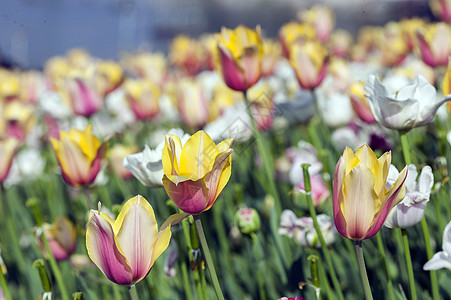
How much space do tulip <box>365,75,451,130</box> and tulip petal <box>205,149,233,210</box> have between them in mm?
314

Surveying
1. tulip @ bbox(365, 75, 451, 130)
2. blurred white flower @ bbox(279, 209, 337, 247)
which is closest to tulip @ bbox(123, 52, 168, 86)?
blurred white flower @ bbox(279, 209, 337, 247)

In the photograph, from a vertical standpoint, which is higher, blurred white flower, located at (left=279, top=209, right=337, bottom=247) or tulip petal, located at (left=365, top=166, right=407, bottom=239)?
tulip petal, located at (left=365, top=166, right=407, bottom=239)

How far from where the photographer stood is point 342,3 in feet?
14.5


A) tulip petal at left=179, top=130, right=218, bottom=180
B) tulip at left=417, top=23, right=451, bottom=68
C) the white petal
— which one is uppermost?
tulip at left=417, top=23, right=451, bottom=68

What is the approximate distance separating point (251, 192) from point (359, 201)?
1215 mm

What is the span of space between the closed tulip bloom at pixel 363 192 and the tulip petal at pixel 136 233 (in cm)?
25

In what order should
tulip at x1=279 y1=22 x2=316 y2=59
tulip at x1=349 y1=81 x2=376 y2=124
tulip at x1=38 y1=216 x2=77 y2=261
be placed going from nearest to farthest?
tulip at x1=349 y1=81 x2=376 y2=124 → tulip at x1=38 y1=216 x2=77 y2=261 → tulip at x1=279 y1=22 x2=316 y2=59

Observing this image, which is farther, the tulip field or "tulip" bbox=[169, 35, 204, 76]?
"tulip" bbox=[169, 35, 204, 76]

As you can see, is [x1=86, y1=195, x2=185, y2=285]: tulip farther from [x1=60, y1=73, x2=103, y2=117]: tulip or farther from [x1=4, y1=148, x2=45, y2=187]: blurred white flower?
[x1=4, y1=148, x2=45, y2=187]: blurred white flower

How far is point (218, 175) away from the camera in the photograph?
685 mm

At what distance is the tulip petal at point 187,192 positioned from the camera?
652mm

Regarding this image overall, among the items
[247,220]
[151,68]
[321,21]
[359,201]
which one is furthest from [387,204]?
[151,68]

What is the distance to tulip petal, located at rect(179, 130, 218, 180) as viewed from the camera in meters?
0.67

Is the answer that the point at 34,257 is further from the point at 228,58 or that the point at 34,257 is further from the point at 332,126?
the point at 332,126
